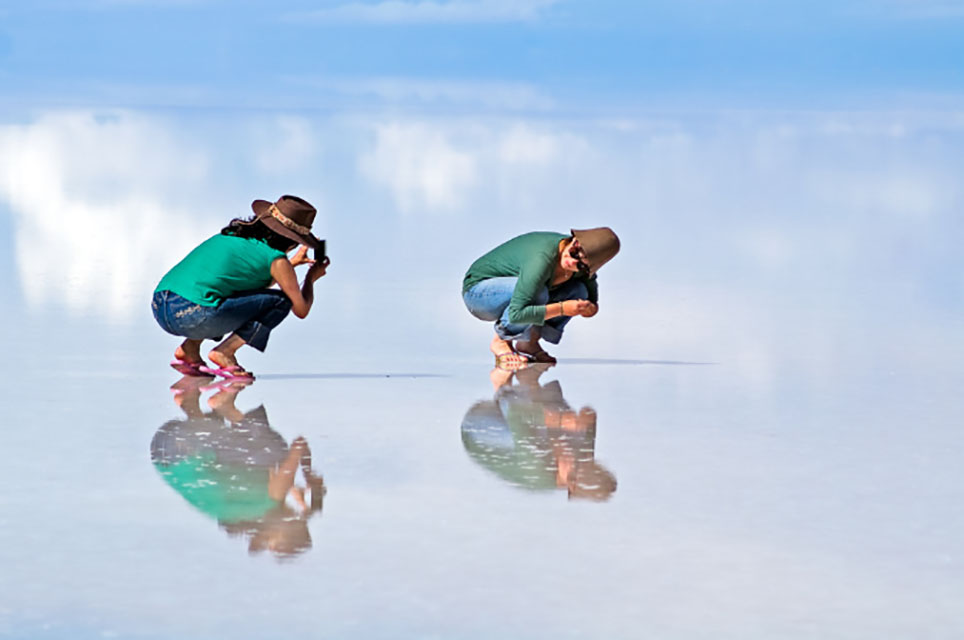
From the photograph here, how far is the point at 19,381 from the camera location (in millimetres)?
6316

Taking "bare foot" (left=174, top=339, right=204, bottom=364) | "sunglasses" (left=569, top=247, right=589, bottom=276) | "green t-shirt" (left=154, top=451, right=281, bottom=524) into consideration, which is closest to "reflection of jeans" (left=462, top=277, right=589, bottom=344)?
"sunglasses" (left=569, top=247, right=589, bottom=276)

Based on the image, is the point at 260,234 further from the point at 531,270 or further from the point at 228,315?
the point at 531,270

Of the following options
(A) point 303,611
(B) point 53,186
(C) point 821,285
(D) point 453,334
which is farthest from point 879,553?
(B) point 53,186

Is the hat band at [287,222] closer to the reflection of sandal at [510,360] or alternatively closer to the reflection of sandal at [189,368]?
the reflection of sandal at [189,368]

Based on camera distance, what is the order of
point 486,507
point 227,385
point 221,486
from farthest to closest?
point 227,385, point 221,486, point 486,507

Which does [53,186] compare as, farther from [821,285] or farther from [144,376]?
[144,376]

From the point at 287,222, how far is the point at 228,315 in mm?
437

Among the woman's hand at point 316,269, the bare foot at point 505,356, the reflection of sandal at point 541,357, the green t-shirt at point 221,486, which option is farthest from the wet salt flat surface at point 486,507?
the reflection of sandal at point 541,357

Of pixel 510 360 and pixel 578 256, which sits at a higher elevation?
pixel 578 256

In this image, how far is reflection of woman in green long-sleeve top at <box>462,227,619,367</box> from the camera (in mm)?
6957

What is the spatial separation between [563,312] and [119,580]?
3.53 m

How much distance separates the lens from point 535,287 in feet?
22.9

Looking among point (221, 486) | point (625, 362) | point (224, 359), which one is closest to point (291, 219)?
point (224, 359)

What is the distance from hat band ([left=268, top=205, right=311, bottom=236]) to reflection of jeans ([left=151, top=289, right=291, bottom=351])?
31cm
